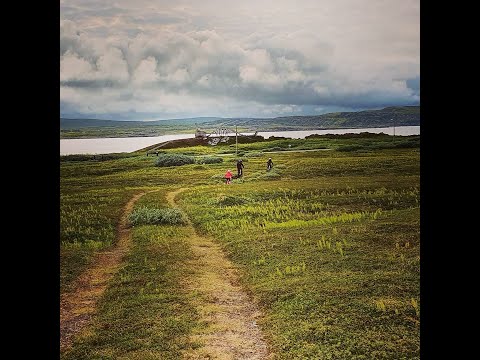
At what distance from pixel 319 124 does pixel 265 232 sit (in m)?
2.24

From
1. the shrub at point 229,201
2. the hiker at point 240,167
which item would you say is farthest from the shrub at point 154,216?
the hiker at point 240,167

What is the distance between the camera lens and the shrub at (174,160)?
7.59 metres

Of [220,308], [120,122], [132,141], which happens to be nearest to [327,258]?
[220,308]

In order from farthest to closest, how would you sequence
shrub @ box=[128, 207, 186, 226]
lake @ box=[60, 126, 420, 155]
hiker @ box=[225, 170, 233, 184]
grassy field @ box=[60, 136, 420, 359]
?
hiker @ box=[225, 170, 233, 184]
lake @ box=[60, 126, 420, 155]
shrub @ box=[128, 207, 186, 226]
grassy field @ box=[60, 136, 420, 359]

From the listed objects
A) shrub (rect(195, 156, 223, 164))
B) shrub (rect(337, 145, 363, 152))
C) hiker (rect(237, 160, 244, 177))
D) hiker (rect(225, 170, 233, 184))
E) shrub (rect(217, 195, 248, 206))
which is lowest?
shrub (rect(217, 195, 248, 206))

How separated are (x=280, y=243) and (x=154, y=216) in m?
1.86

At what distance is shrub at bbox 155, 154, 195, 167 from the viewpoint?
759cm

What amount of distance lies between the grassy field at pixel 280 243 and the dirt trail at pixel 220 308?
118 millimetres

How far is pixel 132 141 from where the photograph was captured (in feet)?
25.8

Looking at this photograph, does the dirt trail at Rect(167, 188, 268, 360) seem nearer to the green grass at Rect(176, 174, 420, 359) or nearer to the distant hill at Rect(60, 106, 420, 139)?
the green grass at Rect(176, 174, 420, 359)

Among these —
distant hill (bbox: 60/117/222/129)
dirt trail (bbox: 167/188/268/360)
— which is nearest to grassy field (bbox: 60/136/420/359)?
dirt trail (bbox: 167/188/268/360)

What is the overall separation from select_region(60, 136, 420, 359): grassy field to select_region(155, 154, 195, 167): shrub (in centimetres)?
9

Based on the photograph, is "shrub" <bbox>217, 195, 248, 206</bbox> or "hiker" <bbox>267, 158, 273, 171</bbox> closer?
"shrub" <bbox>217, 195, 248, 206</bbox>
